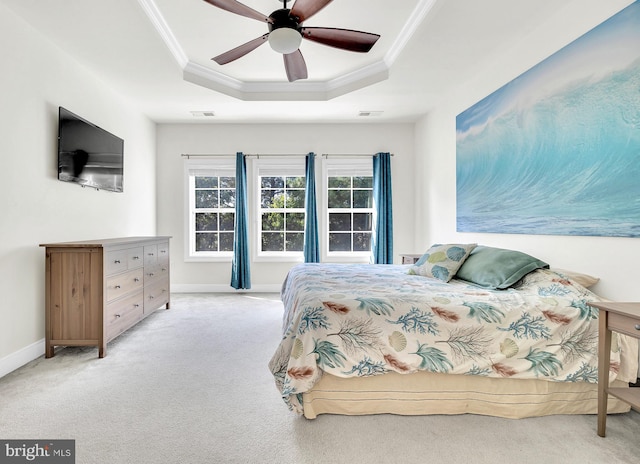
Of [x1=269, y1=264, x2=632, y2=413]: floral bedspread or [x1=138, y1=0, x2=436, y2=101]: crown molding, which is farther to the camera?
[x1=138, y1=0, x2=436, y2=101]: crown molding

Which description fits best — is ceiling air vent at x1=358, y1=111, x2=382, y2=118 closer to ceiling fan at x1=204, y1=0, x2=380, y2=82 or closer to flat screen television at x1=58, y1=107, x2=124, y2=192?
ceiling fan at x1=204, y1=0, x2=380, y2=82

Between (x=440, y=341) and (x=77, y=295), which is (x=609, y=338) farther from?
(x=77, y=295)

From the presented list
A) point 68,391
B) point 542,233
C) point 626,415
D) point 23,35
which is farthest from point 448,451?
point 23,35

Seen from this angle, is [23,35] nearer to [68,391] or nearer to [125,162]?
[125,162]

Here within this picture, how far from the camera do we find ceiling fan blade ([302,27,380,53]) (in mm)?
2434

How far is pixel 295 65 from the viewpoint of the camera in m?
2.91

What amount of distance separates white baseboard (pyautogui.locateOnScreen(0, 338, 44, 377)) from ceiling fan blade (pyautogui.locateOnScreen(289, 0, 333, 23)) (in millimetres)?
3149

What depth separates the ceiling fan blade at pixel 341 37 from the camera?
7.98 ft

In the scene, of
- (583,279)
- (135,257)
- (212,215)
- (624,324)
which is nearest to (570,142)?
(583,279)

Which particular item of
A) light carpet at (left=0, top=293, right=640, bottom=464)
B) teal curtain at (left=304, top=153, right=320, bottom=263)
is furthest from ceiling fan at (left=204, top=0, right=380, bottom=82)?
teal curtain at (left=304, top=153, right=320, bottom=263)

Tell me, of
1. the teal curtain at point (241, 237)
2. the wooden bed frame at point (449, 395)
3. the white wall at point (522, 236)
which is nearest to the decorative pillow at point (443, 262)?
the white wall at point (522, 236)

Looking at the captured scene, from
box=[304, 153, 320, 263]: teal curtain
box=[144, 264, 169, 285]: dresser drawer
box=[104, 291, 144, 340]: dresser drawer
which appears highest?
box=[304, 153, 320, 263]: teal curtain

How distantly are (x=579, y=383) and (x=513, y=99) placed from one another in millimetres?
2249

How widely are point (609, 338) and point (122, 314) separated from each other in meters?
3.53
